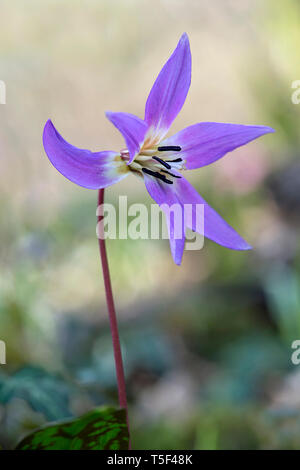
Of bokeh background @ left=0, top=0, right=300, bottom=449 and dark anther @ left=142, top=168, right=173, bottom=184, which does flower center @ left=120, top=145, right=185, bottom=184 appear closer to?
dark anther @ left=142, top=168, right=173, bottom=184

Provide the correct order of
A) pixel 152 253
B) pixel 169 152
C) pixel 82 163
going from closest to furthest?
pixel 82 163 < pixel 169 152 < pixel 152 253


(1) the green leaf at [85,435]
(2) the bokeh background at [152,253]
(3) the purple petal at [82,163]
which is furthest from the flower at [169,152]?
(2) the bokeh background at [152,253]

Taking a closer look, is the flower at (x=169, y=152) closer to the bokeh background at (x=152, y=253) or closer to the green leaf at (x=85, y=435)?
the green leaf at (x=85, y=435)

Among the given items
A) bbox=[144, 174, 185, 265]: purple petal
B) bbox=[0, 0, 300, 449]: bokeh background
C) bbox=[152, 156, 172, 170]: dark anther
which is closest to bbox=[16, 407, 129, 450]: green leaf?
bbox=[0, 0, 300, 449]: bokeh background

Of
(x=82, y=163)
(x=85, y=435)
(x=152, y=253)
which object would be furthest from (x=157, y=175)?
(x=152, y=253)

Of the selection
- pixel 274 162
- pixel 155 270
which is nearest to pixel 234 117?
pixel 274 162

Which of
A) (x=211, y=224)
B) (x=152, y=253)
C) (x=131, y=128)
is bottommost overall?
(x=211, y=224)

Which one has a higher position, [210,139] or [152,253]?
[152,253]

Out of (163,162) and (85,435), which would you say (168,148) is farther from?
(85,435)
